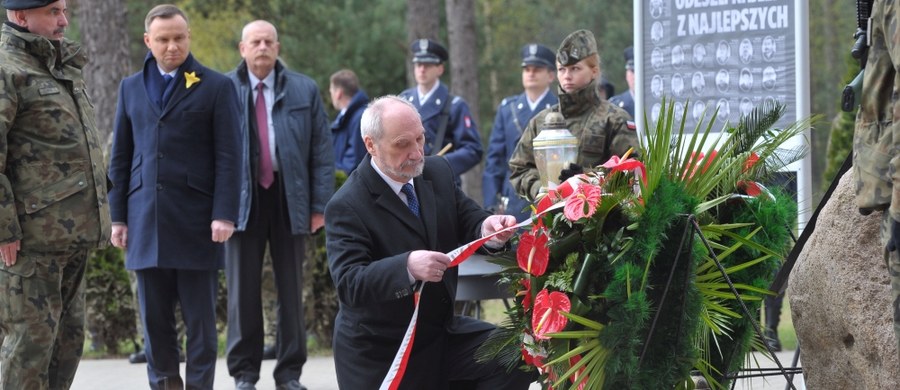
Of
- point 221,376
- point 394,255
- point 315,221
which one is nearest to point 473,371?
point 394,255

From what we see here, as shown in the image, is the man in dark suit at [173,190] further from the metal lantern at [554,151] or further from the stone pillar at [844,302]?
the stone pillar at [844,302]

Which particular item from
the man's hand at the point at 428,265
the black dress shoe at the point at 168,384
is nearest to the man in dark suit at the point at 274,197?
the black dress shoe at the point at 168,384

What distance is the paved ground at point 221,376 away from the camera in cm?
788

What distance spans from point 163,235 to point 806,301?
11.8 ft

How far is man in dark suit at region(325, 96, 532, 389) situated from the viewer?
4.95 meters

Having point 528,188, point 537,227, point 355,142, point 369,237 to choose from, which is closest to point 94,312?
point 355,142

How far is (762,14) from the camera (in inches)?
262

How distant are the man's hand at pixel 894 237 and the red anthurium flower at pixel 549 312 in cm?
114

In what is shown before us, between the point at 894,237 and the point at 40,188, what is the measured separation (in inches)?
146

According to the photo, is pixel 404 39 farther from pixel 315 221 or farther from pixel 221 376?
pixel 315 221

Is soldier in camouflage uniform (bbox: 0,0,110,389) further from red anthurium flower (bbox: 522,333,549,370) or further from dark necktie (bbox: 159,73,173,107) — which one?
red anthurium flower (bbox: 522,333,549,370)

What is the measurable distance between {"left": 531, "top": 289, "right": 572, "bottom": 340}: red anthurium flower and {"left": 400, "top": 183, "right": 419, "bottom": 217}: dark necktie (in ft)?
2.97

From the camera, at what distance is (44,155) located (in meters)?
5.60

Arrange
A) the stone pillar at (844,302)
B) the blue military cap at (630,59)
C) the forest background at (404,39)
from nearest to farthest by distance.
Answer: the stone pillar at (844,302)
the blue military cap at (630,59)
the forest background at (404,39)
